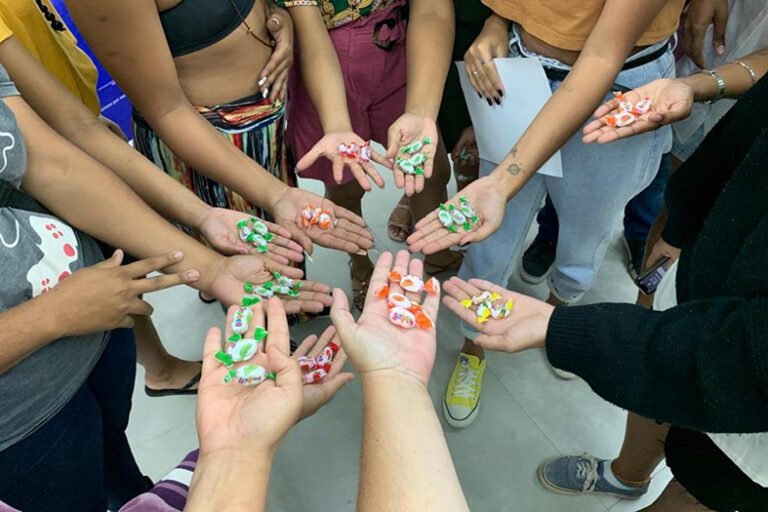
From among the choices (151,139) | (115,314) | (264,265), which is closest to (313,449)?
(264,265)

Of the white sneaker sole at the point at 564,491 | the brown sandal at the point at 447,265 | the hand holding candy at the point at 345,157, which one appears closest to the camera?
the hand holding candy at the point at 345,157

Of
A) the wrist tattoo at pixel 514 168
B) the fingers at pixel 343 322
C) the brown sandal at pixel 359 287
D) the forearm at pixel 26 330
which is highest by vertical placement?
the forearm at pixel 26 330

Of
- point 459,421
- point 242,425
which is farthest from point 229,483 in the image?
point 459,421

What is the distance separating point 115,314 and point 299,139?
869 mm

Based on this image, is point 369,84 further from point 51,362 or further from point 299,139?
point 51,362

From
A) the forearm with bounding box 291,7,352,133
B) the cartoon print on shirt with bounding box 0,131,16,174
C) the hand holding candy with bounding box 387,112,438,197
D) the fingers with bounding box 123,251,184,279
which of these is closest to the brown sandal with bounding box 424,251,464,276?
the hand holding candy with bounding box 387,112,438,197

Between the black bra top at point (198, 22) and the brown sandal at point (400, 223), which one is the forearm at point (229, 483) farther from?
the brown sandal at point (400, 223)

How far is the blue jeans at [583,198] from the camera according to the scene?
1.31m

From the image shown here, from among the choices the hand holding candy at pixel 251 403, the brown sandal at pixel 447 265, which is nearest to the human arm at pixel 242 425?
the hand holding candy at pixel 251 403

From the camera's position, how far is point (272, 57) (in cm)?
134

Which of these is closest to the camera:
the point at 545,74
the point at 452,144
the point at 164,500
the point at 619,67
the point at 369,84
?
the point at 164,500

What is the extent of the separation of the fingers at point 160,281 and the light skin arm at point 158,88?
34cm

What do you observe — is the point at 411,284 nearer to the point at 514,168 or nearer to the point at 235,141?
the point at 514,168

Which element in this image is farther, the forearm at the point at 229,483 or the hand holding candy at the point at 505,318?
the hand holding candy at the point at 505,318
